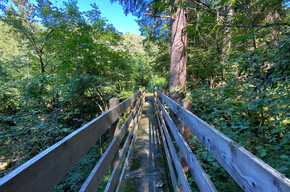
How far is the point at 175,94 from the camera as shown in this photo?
3.46 meters

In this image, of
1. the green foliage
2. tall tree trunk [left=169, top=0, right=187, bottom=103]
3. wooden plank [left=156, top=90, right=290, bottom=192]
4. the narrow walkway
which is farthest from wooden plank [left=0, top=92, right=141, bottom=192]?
tall tree trunk [left=169, top=0, right=187, bottom=103]

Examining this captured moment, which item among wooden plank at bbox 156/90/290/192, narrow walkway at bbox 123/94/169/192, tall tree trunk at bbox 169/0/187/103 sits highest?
tall tree trunk at bbox 169/0/187/103

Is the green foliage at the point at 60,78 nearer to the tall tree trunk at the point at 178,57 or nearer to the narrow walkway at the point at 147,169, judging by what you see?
the narrow walkway at the point at 147,169

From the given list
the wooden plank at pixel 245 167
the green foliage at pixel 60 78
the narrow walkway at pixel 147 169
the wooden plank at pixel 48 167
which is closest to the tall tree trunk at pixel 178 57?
the narrow walkway at pixel 147 169

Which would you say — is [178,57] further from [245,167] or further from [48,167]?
[48,167]

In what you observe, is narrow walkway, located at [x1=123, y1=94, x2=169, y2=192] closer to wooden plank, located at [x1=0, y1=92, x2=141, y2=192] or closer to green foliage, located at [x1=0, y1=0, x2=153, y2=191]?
green foliage, located at [x1=0, y1=0, x2=153, y2=191]

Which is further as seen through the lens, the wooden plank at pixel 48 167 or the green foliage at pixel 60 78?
the green foliage at pixel 60 78

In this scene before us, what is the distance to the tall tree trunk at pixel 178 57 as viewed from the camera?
11.2ft

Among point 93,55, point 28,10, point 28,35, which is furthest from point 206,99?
point 28,10

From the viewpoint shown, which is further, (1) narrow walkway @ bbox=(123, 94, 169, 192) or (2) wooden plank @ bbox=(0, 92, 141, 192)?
(1) narrow walkway @ bbox=(123, 94, 169, 192)

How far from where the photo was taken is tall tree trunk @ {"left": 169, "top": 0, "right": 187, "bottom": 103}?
342cm

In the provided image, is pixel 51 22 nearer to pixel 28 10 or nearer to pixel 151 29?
pixel 28 10

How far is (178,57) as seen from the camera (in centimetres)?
351

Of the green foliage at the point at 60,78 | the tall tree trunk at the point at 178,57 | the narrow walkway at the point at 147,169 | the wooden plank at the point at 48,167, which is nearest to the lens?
the wooden plank at the point at 48,167
